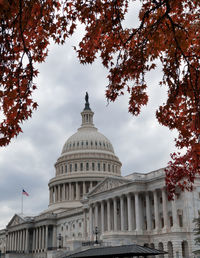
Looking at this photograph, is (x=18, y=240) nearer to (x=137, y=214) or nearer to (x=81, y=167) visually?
(x=81, y=167)

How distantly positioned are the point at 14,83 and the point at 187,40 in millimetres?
6389

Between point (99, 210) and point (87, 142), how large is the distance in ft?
157

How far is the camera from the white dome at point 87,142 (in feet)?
434

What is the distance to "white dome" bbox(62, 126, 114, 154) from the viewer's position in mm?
132250

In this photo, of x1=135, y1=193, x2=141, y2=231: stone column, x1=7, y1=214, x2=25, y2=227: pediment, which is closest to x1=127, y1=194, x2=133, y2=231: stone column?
x1=135, y1=193, x2=141, y2=231: stone column

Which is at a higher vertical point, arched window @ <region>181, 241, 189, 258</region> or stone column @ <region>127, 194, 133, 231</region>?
stone column @ <region>127, 194, 133, 231</region>

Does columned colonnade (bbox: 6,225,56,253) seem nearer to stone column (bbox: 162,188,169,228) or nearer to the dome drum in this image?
the dome drum

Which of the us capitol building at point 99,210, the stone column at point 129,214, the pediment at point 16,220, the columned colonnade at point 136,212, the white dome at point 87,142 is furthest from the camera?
the white dome at point 87,142

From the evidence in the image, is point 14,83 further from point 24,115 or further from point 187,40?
point 187,40

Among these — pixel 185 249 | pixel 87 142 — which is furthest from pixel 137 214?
pixel 87 142

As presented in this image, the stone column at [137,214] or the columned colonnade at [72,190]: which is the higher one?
the columned colonnade at [72,190]

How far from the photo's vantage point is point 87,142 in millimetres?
133125

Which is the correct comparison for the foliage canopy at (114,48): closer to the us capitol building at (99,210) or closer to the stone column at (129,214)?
the us capitol building at (99,210)

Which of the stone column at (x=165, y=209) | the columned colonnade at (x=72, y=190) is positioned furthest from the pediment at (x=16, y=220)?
the stone column at (x=165, y=209)
